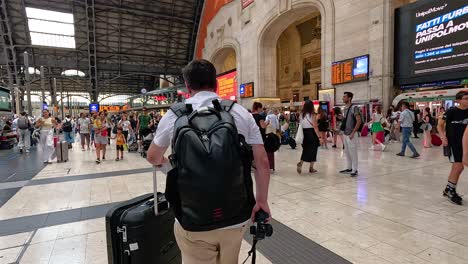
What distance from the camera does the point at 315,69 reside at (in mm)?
27250

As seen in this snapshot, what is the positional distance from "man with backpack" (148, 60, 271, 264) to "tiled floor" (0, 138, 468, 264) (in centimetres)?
153

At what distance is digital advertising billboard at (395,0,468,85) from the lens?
41.4ft

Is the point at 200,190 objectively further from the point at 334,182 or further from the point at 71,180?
the point at 71,180

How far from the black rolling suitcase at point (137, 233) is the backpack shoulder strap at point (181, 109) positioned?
0.60m

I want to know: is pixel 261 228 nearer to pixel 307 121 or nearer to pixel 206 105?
pixel 206 105

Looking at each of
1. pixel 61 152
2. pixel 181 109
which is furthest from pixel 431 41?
pixel 61 152

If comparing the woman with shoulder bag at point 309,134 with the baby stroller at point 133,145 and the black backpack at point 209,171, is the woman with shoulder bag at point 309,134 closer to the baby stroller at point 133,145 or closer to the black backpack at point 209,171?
the black backpack at point 209,171

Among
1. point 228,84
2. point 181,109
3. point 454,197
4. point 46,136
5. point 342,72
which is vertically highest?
point 228,84

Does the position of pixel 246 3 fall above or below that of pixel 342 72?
above

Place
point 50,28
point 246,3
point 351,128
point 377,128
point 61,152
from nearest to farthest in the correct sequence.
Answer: point 351,128 < point 61,152 < point 377,128 < point 246,3 < point 50,28

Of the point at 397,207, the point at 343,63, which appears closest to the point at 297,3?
the point at 343,63

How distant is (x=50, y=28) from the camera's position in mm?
29125

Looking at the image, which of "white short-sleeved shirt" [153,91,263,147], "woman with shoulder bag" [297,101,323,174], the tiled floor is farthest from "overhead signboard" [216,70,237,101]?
"white short-sleeved shirt" [153,91,263,147]

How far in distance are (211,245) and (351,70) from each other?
1690 centimetres
